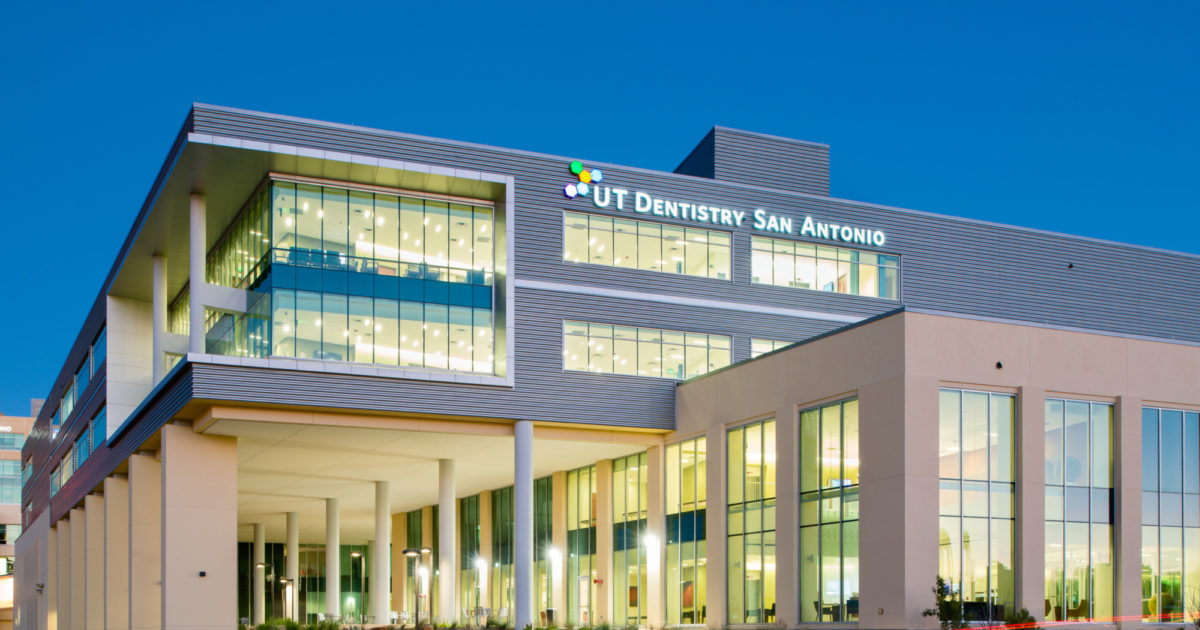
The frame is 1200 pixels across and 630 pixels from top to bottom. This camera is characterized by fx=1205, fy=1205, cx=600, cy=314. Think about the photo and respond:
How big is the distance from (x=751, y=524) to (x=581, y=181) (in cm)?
1263

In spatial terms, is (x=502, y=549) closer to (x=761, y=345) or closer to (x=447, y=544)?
(x=447, y=544)

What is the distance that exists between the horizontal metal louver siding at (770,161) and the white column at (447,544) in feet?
48.5

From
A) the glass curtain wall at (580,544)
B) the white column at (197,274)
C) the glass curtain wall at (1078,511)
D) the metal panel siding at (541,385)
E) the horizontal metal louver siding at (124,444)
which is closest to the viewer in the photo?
the glass curtain wall at (1078,511)

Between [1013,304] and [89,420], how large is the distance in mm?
40820

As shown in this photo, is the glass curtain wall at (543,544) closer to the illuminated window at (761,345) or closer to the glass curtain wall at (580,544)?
the glass curtain wall at (580,544)

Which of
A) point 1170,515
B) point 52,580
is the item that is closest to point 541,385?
point 1170,515

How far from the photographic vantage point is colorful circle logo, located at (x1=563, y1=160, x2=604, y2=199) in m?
39.7

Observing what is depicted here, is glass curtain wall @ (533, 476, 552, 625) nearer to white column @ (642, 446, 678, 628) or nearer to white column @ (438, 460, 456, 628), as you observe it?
white column @ (438, 460, 456, 628)

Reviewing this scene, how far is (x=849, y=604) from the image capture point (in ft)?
98.9

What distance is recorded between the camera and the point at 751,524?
3544cm

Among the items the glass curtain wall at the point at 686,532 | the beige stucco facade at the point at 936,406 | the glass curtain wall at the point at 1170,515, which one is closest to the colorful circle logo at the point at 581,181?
the glass curtain wall at the point at 686,532

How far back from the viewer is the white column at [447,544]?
4075cm

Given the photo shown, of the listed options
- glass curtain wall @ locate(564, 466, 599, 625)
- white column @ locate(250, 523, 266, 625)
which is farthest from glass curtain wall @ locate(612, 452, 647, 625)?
white column @ locate(250, 523, 266, 625)

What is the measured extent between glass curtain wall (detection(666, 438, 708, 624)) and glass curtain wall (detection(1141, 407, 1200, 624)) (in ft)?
42.8
